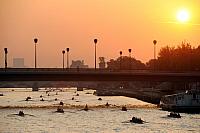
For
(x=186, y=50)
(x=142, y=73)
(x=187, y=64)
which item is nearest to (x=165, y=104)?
(x=142, y=73)

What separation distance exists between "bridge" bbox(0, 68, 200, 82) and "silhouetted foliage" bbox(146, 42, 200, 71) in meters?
36.4

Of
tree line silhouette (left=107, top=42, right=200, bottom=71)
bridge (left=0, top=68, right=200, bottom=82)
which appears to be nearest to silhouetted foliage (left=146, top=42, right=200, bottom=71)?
tree line silhouette (left=107, top=42, right=200, bottom=71)

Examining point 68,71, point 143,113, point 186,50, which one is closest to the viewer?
point 143,113

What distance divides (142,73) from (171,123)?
2866cm

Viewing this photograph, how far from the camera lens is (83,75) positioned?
348 feet

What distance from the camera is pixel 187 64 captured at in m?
159

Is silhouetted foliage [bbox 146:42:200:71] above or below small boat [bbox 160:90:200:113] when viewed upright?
above

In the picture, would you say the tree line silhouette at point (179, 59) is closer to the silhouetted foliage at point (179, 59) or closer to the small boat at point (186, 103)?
the silhouetted foliage at point (179, 59)

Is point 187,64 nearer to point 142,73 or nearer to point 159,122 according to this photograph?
point 142,73

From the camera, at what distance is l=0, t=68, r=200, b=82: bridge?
100963 millimetres

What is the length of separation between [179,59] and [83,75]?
203ft

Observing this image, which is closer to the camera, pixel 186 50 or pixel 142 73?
pixel 142 73

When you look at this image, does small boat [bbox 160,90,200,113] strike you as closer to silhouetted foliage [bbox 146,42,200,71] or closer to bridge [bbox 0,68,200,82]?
bridge [bbox 0,68,200,82]

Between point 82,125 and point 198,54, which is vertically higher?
point 198,54
